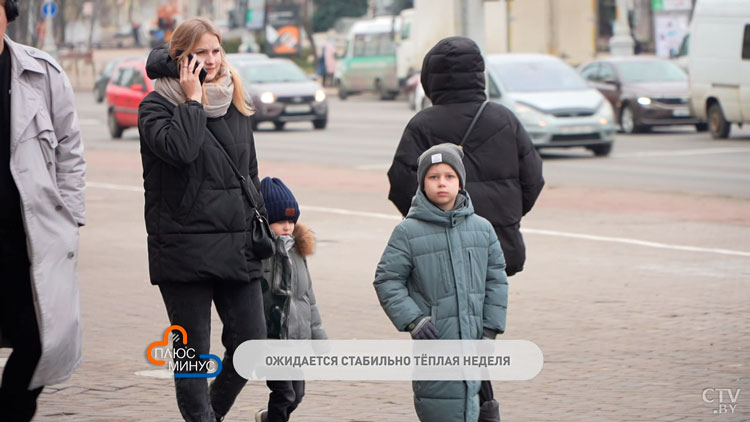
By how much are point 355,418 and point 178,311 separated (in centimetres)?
114

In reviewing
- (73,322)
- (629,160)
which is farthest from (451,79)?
(629,160)

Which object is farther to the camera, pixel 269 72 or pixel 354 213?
pixel 269 72

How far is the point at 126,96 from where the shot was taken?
29.2 meters

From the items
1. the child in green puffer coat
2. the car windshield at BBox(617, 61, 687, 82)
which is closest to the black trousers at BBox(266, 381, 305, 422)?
the child in green puffer coat

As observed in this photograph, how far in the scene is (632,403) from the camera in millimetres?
6320

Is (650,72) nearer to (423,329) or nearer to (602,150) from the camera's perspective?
(602,150)

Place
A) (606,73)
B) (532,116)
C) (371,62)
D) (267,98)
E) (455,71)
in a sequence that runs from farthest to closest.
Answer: (371,62)
(267,98)
(606,73)
(532,116)
(455,71)

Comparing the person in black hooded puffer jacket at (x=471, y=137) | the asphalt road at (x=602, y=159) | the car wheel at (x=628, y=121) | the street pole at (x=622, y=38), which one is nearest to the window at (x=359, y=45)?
the street pole at (x=622, y=38)

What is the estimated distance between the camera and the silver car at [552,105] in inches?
848

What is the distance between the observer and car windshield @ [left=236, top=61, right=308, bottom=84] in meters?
30.8

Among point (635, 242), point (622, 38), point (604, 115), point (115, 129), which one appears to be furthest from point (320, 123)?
point (635, 242)

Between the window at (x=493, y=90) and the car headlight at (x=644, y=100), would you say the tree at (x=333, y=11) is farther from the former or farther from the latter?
the window at (x=493, y=90)

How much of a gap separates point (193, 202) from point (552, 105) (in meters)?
16.8

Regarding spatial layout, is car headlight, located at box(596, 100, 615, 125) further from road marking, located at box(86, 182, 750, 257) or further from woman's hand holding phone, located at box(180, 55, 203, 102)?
woman's hand holding phone, located at box(180, 55, 203, 102)
